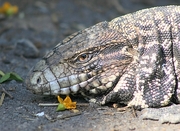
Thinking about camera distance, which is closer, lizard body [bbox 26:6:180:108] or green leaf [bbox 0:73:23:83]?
lizard body [bbox 26:6:180:108]

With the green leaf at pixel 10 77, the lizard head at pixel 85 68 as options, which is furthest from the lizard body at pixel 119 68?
the green leaf at pixel 10 77

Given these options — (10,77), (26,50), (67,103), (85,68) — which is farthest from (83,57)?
(26,50)

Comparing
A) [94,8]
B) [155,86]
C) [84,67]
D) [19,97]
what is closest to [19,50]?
[19,97]

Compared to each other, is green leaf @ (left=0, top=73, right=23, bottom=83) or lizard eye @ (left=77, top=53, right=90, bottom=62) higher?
lizard eye @ (left=77, top=53, right=90, bottom=62)

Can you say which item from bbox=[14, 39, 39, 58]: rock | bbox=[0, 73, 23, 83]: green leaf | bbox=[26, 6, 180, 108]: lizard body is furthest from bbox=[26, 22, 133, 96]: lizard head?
bbox=[14, 39, 39, 58]: rock

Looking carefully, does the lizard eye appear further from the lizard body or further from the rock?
the rock

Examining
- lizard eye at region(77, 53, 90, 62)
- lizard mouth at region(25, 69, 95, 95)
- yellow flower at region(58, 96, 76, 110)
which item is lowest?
yellow flower at region(58, 96, 76, 110)
